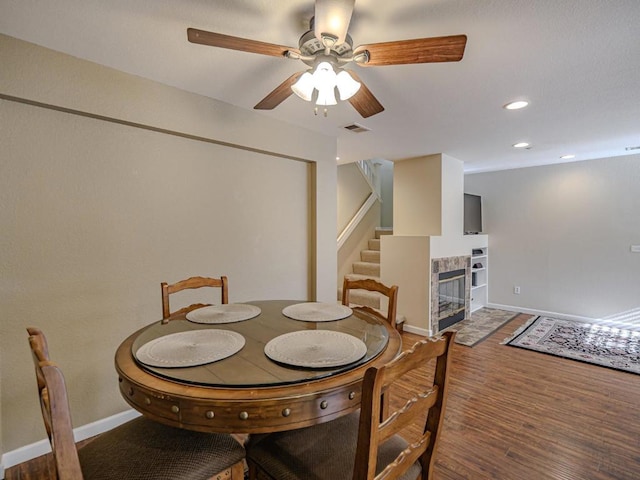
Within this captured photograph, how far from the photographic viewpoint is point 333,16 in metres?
1.19

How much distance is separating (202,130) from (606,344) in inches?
192

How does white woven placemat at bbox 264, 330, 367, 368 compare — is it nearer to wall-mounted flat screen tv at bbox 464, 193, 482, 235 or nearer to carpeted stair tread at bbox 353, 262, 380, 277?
carpeted stair tread at bbox 353, 262, 380, 277

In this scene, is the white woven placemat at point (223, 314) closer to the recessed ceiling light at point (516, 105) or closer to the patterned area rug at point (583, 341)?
the recessed ceiling light at point (516, 105)

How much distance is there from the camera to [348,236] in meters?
5.11

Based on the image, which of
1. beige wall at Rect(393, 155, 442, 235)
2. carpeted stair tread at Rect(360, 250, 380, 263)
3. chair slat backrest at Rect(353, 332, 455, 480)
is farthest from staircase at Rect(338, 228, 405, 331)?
chair slat backrest at Rect(353, 332, 455, 480)

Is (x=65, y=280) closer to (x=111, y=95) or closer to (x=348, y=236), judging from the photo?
(x=111, y=95)

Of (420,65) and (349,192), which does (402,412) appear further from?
(349,192)

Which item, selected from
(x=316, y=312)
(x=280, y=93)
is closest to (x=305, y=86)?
(x=280, y=93)

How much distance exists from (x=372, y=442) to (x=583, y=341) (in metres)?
4.30

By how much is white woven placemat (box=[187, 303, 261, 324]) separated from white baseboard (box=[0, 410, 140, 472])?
99 centimetres

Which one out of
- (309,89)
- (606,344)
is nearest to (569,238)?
(606,344)

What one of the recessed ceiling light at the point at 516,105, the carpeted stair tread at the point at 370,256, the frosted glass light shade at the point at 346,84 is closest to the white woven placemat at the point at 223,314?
the frosted glass light shade at the point at 346,84

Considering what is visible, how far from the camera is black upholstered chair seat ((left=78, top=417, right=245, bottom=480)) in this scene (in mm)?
984

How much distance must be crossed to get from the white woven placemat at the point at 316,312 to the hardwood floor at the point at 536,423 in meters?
0.80
